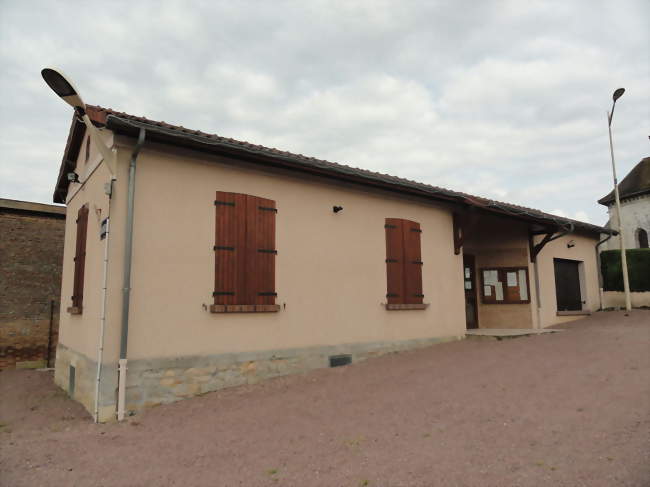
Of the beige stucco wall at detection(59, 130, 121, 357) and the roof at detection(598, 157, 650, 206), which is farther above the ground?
the roof at detection(598, 157, 650, 206)

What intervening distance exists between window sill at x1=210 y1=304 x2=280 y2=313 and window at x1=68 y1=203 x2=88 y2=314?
7.25ft

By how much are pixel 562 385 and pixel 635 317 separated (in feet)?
23.4

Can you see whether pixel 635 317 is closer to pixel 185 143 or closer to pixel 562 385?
pixel 562 385

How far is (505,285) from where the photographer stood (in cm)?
1153

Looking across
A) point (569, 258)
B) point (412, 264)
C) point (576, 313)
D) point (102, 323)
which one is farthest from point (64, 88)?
point (576, 313)

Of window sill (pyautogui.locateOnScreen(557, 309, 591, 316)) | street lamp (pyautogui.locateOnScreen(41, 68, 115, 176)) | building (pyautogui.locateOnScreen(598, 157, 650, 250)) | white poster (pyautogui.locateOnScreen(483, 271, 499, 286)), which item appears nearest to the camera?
street lamp (pyautogui.locateOnScreen(41, 68, 115, 176))

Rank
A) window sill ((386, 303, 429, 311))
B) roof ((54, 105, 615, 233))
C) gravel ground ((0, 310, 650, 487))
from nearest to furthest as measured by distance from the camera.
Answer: gravel ground ((0, 310, 650, 487))
roof ((54, 105, 615, 233))
window sill ((386, 303, 429, 311))

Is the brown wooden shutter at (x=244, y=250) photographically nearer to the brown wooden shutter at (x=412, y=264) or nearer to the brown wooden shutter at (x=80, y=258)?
the brown wooden shutter at (x=80, y=258)

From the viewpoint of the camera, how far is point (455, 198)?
9.48 metres

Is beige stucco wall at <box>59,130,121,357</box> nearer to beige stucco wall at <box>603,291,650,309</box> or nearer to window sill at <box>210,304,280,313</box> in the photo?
window sill at <box>210,304,280,313</box>

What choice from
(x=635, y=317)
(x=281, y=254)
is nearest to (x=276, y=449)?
(x=281, y=254)

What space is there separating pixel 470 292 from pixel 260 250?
699cm

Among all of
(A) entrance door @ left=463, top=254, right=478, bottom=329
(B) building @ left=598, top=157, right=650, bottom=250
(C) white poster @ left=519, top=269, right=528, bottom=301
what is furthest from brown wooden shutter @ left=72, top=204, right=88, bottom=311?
(B) building @ left=598, top=157, right=650, bottom=250

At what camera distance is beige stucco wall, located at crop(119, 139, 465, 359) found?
5.96 meters
